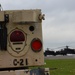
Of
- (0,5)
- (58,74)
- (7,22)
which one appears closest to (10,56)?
(7,22)

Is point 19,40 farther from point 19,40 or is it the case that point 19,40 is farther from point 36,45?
point 36,45

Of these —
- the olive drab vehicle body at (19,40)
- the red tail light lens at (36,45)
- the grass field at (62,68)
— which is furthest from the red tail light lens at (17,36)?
the grass field at (62,68)

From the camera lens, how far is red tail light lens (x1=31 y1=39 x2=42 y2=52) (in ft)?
18.0

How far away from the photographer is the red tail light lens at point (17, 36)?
544 centimetres

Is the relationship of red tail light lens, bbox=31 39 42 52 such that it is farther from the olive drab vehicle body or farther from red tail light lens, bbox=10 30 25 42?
red tail light lens, bbox=10 30 25 42

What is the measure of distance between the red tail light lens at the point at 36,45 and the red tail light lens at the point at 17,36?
0.16 meters

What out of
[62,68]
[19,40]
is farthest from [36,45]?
[62,68]

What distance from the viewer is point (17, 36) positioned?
5457 mm

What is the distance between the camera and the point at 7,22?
5.51 metres

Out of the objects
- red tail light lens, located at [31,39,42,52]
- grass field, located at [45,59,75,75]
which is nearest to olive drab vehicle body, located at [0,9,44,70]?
red tail light lens, located at [31,39,42,52]

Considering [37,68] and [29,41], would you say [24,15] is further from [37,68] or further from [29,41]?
[37,68]

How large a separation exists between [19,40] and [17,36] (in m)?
0.07

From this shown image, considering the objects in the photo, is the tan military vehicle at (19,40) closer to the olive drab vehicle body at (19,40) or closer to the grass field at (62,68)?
the olive drab vehicle body at (19,40)

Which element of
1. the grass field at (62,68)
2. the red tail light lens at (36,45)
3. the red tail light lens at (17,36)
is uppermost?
the red tail light lens at (17,36)
